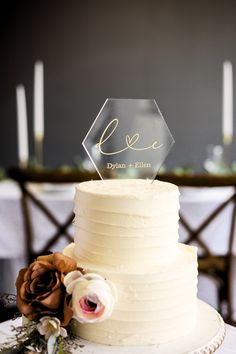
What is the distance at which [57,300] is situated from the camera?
4.29 feet

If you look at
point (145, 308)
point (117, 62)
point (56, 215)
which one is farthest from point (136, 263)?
point (117, 62)

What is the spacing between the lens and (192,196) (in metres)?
3.25

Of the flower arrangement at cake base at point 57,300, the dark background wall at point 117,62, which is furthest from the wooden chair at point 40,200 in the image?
the dark background wall at point 117,62

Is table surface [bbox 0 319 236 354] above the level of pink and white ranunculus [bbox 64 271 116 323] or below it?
below

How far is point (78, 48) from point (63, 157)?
1.17 m

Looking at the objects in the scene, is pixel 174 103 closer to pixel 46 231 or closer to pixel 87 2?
pixel 87 2

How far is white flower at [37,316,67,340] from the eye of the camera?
4.22ft

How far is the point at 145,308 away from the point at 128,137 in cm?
43

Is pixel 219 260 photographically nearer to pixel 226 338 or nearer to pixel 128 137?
pixel 226 338

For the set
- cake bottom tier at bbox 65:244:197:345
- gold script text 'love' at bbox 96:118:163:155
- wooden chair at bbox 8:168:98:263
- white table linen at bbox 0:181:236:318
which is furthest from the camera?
white table linen at bbox 0:181:236:318

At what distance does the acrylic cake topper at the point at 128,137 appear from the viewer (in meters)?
1.47

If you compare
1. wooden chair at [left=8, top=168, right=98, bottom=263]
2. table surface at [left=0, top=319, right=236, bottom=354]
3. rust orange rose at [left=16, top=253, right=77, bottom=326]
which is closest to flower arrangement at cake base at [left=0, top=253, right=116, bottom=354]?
rust orange rose at [left=16, top=253, right=77, bottom=326]

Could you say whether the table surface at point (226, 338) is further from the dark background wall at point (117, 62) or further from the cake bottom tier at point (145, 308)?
the dark background wall at point (117, 62)

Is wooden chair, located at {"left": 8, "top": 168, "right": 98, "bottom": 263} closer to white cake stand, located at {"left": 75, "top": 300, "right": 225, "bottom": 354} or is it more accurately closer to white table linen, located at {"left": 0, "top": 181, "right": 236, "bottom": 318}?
white table linen, located at {"left": 0, "top": 181, "right": 236, "bottom": 318}
